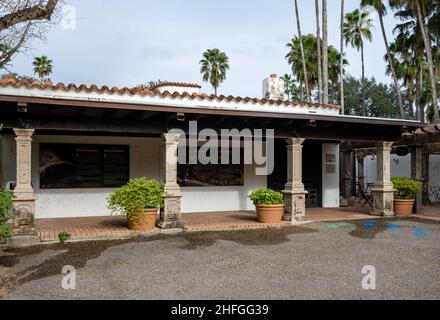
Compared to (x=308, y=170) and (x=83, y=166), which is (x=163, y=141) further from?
(x=308, y=170)

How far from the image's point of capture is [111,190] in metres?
11.3

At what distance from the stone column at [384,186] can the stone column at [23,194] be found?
9.13 m

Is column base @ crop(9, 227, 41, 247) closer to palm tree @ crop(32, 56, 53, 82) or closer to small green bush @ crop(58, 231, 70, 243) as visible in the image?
small green bush @ crop(58, 231, 70, 243)

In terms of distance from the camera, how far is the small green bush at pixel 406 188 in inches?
460

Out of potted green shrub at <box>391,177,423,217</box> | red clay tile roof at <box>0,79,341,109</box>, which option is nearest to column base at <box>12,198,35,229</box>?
red clay tile roof at <box>0,79,341,109</box>

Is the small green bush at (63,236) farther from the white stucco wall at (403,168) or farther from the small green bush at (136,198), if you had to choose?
the white stucco wall at (403,168)

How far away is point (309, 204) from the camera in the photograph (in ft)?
44.4

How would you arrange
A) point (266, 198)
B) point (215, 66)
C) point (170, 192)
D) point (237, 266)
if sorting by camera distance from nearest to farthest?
1. point (237, 266)
2. point (170, 192)
3. point (266, 198)
4. point (215, 66)

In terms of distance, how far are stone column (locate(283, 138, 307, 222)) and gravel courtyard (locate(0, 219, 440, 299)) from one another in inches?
45.0

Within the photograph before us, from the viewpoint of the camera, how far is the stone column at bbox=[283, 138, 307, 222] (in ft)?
33.6

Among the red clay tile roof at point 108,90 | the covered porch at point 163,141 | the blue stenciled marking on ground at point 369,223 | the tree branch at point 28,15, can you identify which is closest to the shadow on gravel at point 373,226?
the blue stenciled marking on ground at point 369,223

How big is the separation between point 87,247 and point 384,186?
834 cm

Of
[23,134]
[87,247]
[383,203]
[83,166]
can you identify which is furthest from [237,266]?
[383,203]
